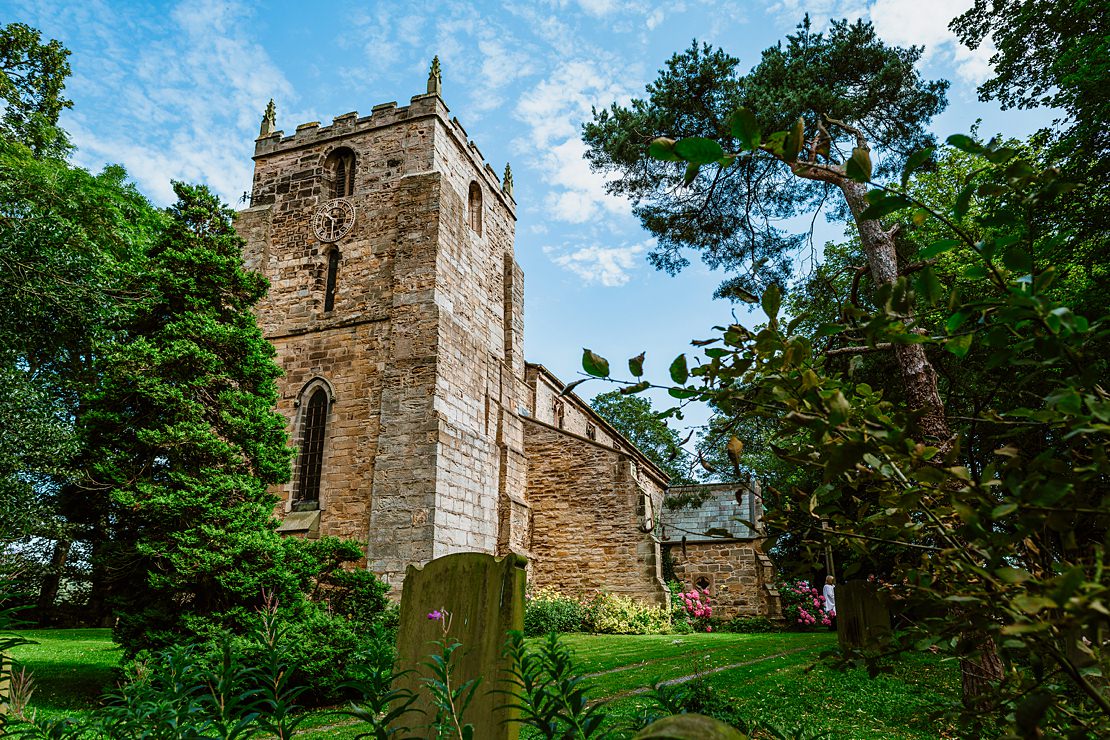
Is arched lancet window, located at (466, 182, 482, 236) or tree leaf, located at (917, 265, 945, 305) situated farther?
arched lancet window, located at (466, 182, 482, 236)

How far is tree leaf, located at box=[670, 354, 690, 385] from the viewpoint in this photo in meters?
1.68

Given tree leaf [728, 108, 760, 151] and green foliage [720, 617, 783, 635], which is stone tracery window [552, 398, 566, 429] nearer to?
green foliage [720, 617, 783, 635]

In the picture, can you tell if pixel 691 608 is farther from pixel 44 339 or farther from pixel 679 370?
pixel 679 370

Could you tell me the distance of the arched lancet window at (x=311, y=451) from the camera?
50.4 feet

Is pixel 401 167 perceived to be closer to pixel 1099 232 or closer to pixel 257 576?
pixel 257 576

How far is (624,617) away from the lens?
17.5m

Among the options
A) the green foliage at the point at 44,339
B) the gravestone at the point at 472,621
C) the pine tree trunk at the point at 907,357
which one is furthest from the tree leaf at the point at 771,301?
the green foliage at the point at 44,339

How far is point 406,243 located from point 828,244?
657 inches

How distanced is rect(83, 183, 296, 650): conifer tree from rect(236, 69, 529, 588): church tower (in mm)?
4197

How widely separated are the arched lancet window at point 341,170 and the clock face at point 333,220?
1.39 ft

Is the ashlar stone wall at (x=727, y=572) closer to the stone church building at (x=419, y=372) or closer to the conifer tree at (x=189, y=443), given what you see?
the stone church building at (x=419, y=372)

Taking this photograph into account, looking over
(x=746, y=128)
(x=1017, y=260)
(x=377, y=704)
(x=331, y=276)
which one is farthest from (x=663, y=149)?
(x=331, y=276)

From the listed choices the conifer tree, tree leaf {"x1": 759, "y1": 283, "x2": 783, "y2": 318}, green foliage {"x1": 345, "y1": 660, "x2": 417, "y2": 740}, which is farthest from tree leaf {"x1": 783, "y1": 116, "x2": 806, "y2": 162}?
the conifer tree

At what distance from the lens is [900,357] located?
589 centimetres
